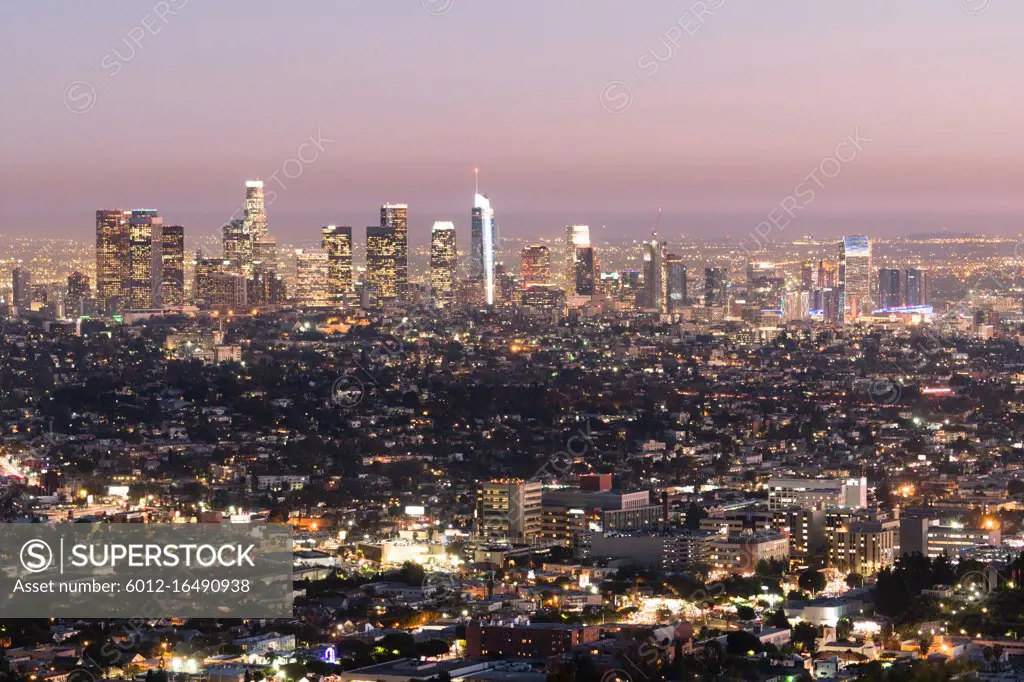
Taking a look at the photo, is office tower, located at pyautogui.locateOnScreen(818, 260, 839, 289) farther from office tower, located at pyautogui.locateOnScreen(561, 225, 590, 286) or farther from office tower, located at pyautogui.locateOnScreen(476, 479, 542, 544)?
office tower, located at pyautogui.locateOnScreen(476, 479, 542, 544)

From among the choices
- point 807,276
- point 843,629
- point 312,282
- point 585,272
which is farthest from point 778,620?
point 807,276

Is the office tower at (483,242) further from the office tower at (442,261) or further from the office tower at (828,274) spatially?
the office tower at (828,274)

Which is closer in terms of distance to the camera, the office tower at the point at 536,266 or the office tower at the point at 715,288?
the office tower at the point at 715,288

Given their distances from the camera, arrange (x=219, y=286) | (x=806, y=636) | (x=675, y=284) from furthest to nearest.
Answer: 1. (x=675, y=284)
2. (x=219, y=286)
3. (x=806, y=636)

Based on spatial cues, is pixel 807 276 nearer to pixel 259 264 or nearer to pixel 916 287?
pixel 916 287

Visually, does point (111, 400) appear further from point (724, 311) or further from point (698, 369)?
point (724, 311)

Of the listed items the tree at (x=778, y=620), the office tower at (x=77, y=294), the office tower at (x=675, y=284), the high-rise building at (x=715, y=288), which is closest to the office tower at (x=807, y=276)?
the high-rise building at (x=715, y=288)

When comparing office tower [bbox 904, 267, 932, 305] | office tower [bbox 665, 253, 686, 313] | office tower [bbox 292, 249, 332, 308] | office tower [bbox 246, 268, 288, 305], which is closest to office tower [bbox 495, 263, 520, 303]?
office tower [bbox 665, 253, 686, 313]
